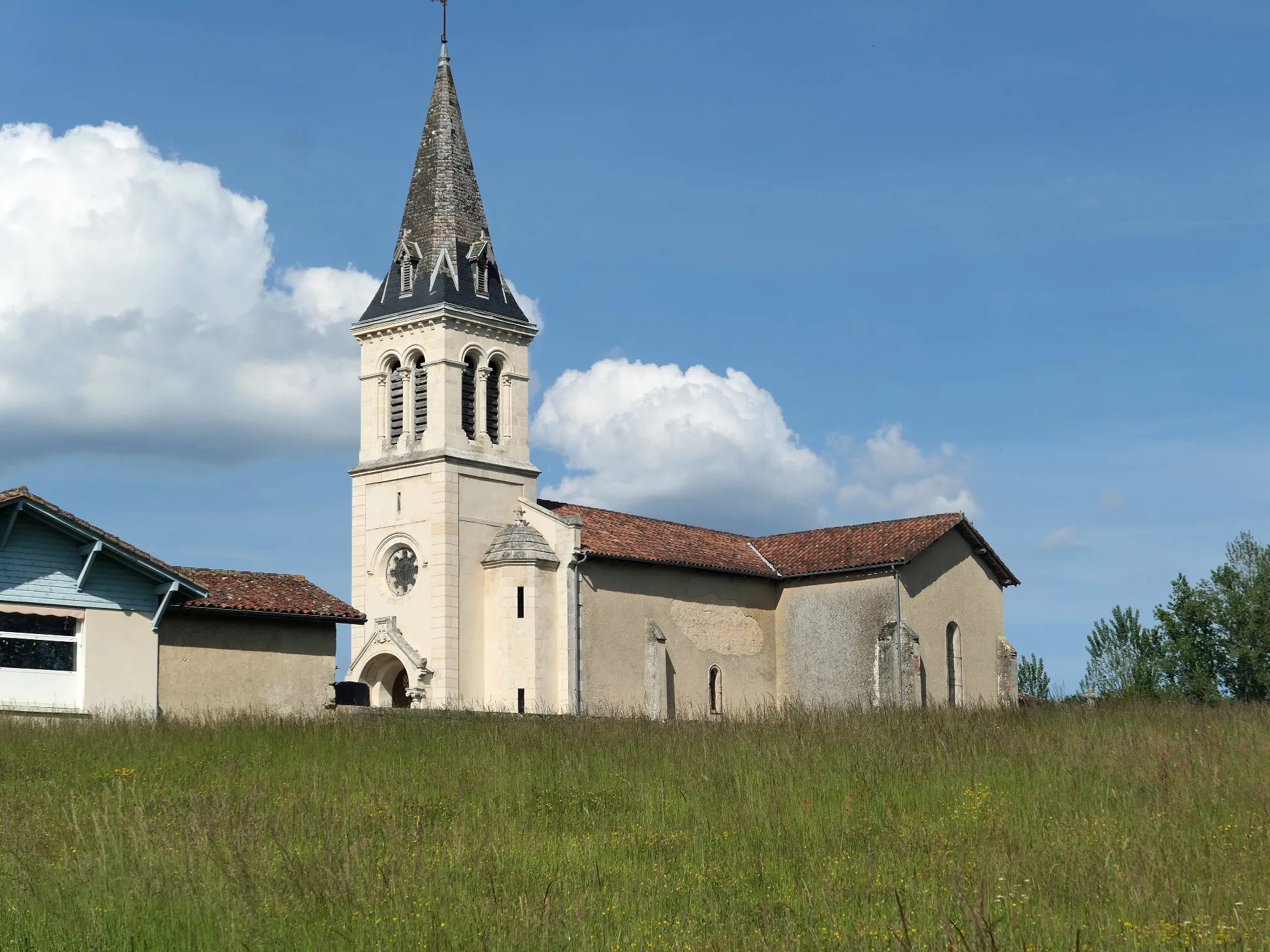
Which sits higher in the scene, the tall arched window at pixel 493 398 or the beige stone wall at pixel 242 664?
the tall arched window at pixel 493 398

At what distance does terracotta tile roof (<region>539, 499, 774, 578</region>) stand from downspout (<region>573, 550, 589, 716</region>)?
552 mm

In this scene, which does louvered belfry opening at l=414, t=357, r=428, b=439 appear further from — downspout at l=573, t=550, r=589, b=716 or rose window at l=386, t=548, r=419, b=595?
downspout at l=573, t=550, r=589, b=716

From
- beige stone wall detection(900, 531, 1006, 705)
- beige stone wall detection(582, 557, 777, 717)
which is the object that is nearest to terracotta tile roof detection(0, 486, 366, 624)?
beige stone wall detection(582, 557, 777, 717)

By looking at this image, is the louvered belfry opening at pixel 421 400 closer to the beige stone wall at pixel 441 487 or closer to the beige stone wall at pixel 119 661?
the beige stone wall at pixel 441 487

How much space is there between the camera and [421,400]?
4378 cm

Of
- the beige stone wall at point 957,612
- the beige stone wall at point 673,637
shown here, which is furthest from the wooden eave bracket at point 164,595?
the beige stone wall at point 957,612

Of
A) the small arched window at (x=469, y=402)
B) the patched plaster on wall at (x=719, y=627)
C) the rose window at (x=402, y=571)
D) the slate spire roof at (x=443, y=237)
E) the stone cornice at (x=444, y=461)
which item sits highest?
the slate spire roof at (x=443, y=237)

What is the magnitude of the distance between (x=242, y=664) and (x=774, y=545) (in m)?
21.6

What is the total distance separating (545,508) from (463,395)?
4339 mm

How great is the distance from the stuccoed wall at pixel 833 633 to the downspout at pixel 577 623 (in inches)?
255

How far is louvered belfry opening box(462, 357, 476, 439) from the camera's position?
43.9 metres

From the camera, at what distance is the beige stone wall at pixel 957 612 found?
44281mm

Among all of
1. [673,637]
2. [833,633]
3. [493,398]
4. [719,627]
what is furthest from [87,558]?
[833,633]

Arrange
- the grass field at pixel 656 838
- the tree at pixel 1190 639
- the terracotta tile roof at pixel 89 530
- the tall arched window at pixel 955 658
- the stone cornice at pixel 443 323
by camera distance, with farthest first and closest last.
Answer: the tree at pixel 1190 639
the tall arched window at pixel 955 658
the stone cornice at pixel 443 323
the terracotta tile roof at pixel 89 530
the grass field at pixel 656 838
